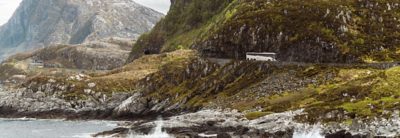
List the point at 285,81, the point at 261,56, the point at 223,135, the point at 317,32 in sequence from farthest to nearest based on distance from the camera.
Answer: the point at 261,56
the point at 317,32
the point at 285,81
the point at 223,135

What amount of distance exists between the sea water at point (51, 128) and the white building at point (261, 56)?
1626 inches

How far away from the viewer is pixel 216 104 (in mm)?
140500

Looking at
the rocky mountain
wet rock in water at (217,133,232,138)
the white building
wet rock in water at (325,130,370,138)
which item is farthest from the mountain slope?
wet rock in water at (325,130,370,138)

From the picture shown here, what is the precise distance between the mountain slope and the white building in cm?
293

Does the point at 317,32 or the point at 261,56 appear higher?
the point at 317,32

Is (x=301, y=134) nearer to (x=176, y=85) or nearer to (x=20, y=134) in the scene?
(x=176, y=85)

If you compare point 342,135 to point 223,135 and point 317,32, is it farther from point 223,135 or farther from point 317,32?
point 317,32

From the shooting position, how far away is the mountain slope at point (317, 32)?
157 m

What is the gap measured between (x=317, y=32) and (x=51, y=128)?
78.0 metres

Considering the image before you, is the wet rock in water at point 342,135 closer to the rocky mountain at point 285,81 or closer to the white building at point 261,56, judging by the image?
the rocky mountain at point 285,81

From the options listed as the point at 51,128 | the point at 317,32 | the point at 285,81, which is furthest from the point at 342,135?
the point at 51,128

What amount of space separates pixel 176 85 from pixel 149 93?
10.7 metres

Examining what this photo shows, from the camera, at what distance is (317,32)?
162375 mm

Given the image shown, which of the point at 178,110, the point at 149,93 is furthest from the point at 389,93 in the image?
the point at 149,93
